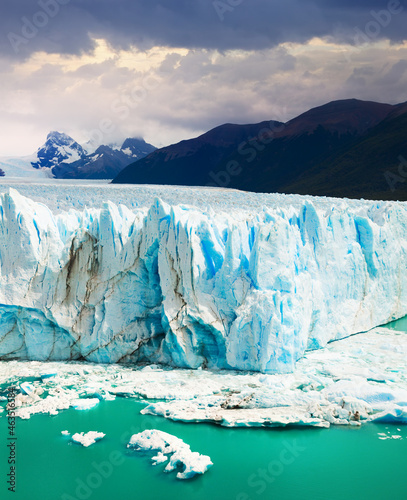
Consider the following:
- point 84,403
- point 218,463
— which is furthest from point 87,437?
point 218,463

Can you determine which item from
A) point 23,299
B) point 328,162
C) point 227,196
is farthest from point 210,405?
point 328,162

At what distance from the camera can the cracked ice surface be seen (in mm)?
7938

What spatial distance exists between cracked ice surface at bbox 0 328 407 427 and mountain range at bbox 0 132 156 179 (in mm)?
42839

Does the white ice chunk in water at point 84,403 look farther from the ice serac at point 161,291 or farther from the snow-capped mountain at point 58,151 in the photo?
the snow-capped mountain at point 58,151

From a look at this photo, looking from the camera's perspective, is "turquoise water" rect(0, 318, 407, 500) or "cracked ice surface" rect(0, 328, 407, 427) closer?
"turquoise water" rect(0, 318, 407, 500)

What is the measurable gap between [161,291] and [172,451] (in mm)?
3761

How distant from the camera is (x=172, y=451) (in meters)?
7.16

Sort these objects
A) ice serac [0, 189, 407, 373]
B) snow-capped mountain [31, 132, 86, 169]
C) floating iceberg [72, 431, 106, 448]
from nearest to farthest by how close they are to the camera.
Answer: floating iceberg [72, 431, 106, 448] → ice serac [0, 189, 407, 373] → snow-capped mountain [31, 132, 86, 169]

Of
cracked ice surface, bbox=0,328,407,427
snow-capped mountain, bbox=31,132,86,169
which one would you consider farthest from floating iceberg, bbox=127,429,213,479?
snow-capped mountain, bbox=31,132,86,169

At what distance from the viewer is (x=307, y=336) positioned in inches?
410

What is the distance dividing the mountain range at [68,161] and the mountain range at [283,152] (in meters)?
8.74

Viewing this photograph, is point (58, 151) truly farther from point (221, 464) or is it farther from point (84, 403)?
point (221, 464)

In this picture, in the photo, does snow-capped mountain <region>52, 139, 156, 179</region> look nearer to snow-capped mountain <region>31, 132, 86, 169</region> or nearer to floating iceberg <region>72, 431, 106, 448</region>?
snow-capped mountain <region>31, 132, 86, 169</region>

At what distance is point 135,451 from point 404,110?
143 ft
